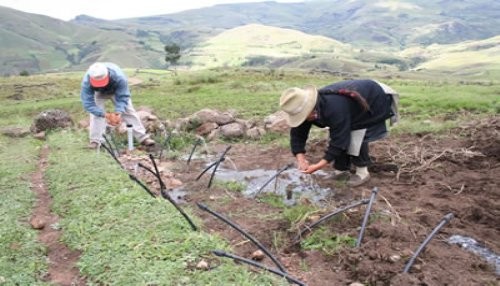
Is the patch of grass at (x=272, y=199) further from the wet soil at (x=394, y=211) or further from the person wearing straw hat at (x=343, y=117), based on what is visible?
the person wearing straw hat at (x=343, y=117)

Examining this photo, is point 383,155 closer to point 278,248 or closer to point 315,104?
point 315,104

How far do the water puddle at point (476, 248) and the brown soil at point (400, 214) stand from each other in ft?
0.22

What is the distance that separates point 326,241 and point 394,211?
98cm

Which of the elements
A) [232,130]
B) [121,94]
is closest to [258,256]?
[121,94]

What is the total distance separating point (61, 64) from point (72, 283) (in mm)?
192216

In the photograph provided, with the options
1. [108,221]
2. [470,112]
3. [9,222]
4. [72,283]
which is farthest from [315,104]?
[470,112]

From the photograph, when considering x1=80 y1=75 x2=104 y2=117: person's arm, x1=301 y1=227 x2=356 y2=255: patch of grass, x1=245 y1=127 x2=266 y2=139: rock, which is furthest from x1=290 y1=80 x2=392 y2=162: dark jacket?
x1=80 y1=75 x2=104 y2=117: person's arm

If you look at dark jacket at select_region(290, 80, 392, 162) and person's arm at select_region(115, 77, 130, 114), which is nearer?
dark jacket at select_region(290, 80, 392, 162)

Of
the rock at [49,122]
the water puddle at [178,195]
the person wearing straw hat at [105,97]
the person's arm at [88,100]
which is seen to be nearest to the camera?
the water puddle at [178,195]

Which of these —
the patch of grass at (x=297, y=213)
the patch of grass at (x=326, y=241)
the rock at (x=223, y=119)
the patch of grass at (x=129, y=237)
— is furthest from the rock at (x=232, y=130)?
the patch of grass at (x=326, y=241)

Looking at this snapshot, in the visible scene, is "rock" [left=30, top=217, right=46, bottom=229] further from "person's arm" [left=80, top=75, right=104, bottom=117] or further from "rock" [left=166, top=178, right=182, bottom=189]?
"person's arm" [left=80, top=75, right=104, bottom=117]

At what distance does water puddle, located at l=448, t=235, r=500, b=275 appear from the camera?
4414mm

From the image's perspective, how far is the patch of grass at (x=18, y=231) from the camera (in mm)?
4188

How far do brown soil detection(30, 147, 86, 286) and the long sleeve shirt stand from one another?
98.0 inches
